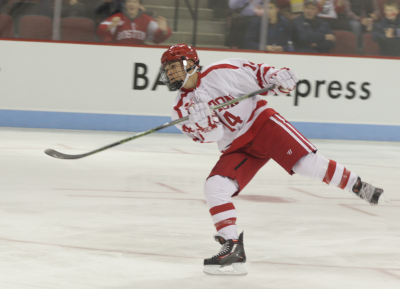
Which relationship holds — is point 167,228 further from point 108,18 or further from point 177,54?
point 108,18

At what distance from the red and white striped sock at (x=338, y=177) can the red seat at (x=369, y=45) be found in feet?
18.1

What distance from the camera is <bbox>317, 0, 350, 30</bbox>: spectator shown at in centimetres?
768

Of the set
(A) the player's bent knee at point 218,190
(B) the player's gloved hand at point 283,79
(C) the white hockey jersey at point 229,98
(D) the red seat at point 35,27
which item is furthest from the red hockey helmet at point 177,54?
(D) the red seat at point 35,27

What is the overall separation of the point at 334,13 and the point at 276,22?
2.41 ft

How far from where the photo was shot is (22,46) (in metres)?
7.36

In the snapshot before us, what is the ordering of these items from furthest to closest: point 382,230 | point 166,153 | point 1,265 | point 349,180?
point 166,153 < point 382,230 < point 349,180 < point 1,265

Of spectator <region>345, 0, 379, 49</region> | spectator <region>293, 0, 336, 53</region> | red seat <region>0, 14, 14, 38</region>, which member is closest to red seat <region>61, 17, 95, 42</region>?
red seat <region>0, 14, 14, 38</region>

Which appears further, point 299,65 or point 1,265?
point 299,65

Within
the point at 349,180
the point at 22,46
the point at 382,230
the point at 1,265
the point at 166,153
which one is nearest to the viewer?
the point at 1,265

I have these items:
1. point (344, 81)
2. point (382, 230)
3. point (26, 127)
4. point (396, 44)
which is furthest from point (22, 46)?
point (382, 230)

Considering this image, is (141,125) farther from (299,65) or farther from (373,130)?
(373,130)

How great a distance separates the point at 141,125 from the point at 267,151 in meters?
4.90

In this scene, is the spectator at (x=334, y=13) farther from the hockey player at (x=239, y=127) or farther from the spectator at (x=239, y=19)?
the hockey player at (x=239, y=127)

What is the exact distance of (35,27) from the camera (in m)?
7.36
